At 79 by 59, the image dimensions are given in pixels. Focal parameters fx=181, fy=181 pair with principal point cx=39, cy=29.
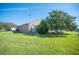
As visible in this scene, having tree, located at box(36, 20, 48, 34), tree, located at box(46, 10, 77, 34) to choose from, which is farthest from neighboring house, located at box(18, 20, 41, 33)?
tree, located at box(46, 10, 77, 34)

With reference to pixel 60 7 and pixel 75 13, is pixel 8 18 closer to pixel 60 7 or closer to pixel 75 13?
pixel 60 7

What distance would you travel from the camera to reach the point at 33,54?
2467 mm

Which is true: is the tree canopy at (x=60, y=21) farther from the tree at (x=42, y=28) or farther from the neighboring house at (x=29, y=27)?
the neighboring house at (x=29, y=27)

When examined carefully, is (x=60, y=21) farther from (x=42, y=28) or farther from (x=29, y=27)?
(x=29, y=27)

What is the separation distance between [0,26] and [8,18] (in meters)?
0.16

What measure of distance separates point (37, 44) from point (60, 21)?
0.45m

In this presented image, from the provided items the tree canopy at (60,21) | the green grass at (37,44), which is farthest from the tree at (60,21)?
the green grass at (37,44)

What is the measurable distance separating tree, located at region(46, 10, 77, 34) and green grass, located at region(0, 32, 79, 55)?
0.36ft

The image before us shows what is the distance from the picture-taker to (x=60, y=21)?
252 cm

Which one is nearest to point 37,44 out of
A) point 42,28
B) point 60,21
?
point 42,28

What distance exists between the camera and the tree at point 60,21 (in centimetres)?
250

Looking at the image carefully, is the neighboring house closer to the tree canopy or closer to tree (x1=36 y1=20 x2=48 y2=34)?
tree (x1=36 y1=20 x2=48 y2=34)

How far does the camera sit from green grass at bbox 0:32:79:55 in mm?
2467

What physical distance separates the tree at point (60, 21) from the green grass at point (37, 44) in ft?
0.36
